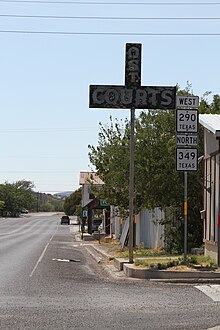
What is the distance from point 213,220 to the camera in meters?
18.8

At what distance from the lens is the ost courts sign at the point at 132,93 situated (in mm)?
18859

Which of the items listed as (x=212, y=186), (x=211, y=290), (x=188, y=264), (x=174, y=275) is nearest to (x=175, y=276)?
(x=174, y=275)

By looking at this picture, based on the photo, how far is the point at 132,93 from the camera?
1892 cm

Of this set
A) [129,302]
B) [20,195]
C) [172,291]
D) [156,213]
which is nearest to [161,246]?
[156,213]

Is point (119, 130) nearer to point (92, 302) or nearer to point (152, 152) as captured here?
point (152, 152)

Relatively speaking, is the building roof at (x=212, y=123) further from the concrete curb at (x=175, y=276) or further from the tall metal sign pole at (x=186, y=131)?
the concrete curb at (x=175, y=276)

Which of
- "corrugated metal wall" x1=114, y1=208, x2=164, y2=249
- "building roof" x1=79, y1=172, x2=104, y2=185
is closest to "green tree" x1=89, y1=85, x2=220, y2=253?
"corrugated metal wall" x1=114, y1=208, x2=164, y2=249

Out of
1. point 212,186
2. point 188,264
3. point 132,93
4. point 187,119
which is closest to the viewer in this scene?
point 188,264

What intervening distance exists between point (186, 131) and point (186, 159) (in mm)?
726

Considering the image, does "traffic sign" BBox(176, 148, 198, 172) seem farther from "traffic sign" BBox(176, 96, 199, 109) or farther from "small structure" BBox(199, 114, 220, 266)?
"traffic sign" BBox(176, 96, 199, 109)

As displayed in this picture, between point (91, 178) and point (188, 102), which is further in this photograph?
point (91, 178)

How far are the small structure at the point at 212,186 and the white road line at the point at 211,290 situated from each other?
2832mm

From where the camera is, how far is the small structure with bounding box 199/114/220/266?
59.2 feet

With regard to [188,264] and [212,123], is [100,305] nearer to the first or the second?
[188,264]
